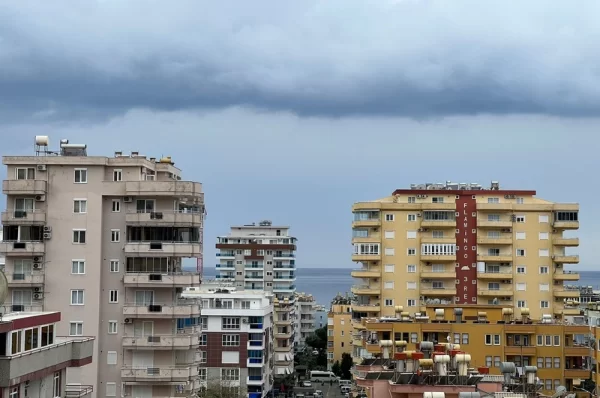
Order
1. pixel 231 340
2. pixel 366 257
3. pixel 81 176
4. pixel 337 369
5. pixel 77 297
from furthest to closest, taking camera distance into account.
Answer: pixel 337 369, pixel 231 340, pixel 366 257, pixel 81 176, pixel 77 297

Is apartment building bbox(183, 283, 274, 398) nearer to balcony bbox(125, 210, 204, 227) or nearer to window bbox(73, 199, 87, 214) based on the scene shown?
Answer: window bbox(73, 199, 87, 214)

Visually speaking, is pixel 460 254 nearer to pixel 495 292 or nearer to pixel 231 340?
pixel 495 292

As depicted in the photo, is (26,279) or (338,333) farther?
(338,333)

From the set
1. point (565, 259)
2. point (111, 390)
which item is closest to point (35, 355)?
point (111, 390)

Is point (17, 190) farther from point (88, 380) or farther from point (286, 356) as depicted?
point (286, 356)

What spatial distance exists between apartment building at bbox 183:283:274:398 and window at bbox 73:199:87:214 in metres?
47.6

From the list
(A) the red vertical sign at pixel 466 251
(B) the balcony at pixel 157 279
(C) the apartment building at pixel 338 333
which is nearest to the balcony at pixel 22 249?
(B) the balcony at pixel 157 279

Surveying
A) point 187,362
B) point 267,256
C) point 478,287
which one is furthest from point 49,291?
point 267,256

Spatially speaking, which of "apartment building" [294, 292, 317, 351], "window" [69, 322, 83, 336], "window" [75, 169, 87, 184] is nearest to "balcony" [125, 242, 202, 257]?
"window" [75, 169, 87, 184]

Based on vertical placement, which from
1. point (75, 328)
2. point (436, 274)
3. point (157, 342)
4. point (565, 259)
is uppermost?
point (565, 259)

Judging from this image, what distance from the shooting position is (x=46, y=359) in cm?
3859

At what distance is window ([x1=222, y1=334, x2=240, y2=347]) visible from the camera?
352ft

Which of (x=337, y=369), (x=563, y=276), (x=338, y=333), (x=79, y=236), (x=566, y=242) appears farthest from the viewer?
(x=338, y=333)

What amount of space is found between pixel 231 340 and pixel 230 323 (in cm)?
170
